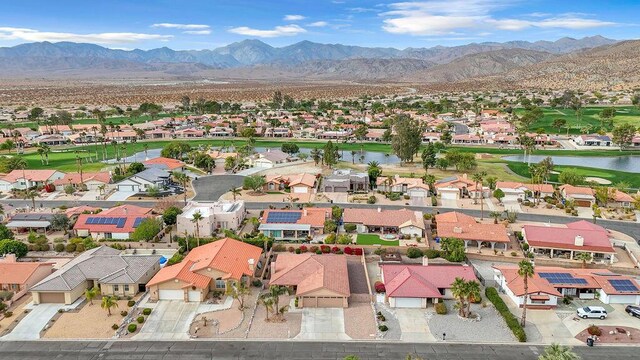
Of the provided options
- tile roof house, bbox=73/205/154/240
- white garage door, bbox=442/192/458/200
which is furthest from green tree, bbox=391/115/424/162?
tile roof house, bbox=73/205/154/240

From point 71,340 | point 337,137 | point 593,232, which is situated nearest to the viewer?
point 71,340

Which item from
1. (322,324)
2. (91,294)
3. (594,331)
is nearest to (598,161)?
(594,331)

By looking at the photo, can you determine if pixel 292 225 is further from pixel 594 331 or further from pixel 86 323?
pixel 594 331

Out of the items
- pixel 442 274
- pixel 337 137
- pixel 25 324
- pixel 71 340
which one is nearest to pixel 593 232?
pixel 442 274

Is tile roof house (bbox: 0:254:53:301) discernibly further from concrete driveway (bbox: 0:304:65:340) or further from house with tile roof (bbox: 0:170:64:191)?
house with tile roof (bbox: 0:170:64:191)

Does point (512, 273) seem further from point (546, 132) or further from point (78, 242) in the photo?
point (546, 132)

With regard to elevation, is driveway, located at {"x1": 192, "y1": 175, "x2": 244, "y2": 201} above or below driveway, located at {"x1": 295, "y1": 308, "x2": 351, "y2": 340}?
above
